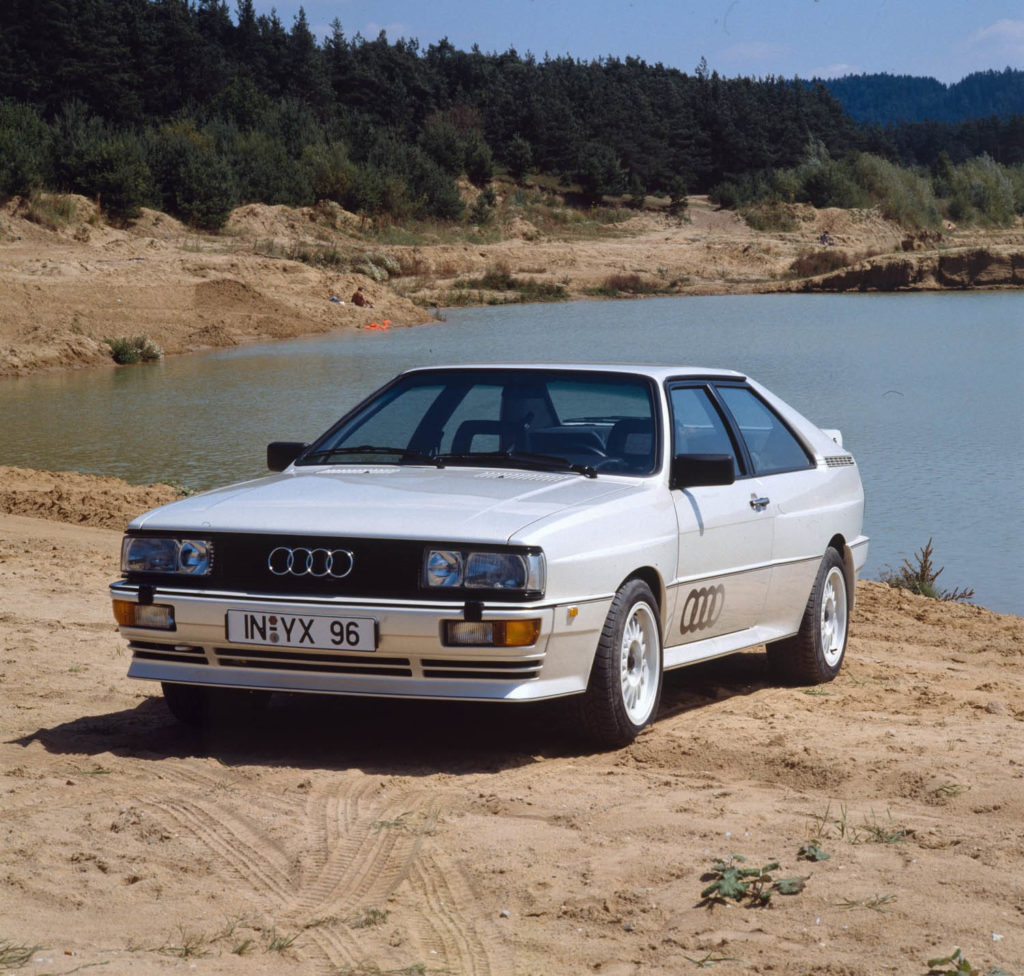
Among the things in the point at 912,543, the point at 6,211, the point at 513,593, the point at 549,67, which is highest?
the point at 549,67

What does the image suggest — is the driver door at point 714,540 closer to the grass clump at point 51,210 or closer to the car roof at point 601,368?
Result: the car roof at point 601,368

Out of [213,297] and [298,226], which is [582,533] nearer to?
[213,297]

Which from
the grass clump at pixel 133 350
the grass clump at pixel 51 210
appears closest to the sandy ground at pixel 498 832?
the grass clump at pixel 133 350

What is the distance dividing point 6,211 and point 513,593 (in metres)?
45.3

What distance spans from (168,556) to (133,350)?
27.6m

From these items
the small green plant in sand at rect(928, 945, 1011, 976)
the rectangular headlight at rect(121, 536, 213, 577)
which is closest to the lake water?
the rectangular headlight at rect(121, 536, 213, 577)

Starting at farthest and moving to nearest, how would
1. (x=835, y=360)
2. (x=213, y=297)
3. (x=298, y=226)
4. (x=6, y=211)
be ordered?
(x=298, y=226) < (x=6, y=211) < (x=213, y=297) < (x=835, y=360)

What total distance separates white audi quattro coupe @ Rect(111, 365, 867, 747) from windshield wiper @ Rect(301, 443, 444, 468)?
12 millimetres

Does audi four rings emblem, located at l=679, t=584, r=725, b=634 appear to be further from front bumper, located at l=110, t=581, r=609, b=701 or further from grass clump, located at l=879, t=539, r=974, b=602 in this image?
grass clump, located at l=879, t=539, r=974, b=602

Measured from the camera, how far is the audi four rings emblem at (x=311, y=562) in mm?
5195

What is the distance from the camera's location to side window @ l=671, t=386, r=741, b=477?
643cm

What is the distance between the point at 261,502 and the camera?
561 cm

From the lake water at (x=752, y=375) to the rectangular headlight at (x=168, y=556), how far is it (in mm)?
3468

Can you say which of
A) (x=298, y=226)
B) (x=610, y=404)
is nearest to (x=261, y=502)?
(x=610, y=404)
